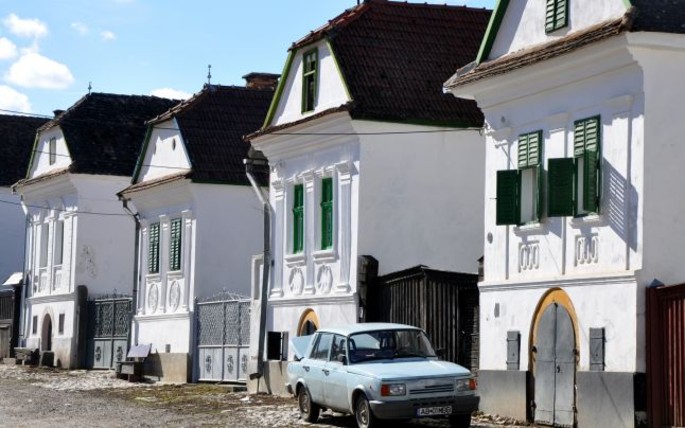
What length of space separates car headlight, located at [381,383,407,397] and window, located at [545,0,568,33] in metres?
6.21

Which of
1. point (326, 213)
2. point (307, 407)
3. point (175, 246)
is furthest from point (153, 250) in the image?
point (307, 407)

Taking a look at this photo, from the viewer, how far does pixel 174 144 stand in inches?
1515

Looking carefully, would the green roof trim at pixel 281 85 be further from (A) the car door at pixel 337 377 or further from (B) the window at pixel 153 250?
(A) the car door at pixel 337 377

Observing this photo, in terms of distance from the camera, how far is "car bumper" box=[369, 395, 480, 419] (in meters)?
20.2

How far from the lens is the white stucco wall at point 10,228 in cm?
5731

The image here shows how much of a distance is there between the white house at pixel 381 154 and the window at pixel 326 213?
3 centimetres

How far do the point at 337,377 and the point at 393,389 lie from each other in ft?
5.72

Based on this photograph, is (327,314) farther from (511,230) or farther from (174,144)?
(174,144)

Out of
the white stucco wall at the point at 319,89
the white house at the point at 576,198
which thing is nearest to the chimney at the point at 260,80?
the white stucco wall at the point at 319,89

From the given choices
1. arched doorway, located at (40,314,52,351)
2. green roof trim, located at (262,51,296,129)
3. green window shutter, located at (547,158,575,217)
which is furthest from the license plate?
arched doorway, located at (40,314,52,351)

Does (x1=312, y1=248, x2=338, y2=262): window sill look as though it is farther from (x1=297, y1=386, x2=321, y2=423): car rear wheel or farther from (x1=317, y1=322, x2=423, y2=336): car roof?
(x1=317, y1=322, x2=423, y2=336): car roof

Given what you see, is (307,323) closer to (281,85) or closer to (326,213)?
(326,213)

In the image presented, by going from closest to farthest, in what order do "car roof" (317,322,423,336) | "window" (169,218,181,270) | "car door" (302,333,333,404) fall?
"car roof" (317,322,423,336) → "car door" (302,333,333,404) → "window" (169,218,181,270)

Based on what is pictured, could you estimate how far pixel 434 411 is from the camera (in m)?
20.3
